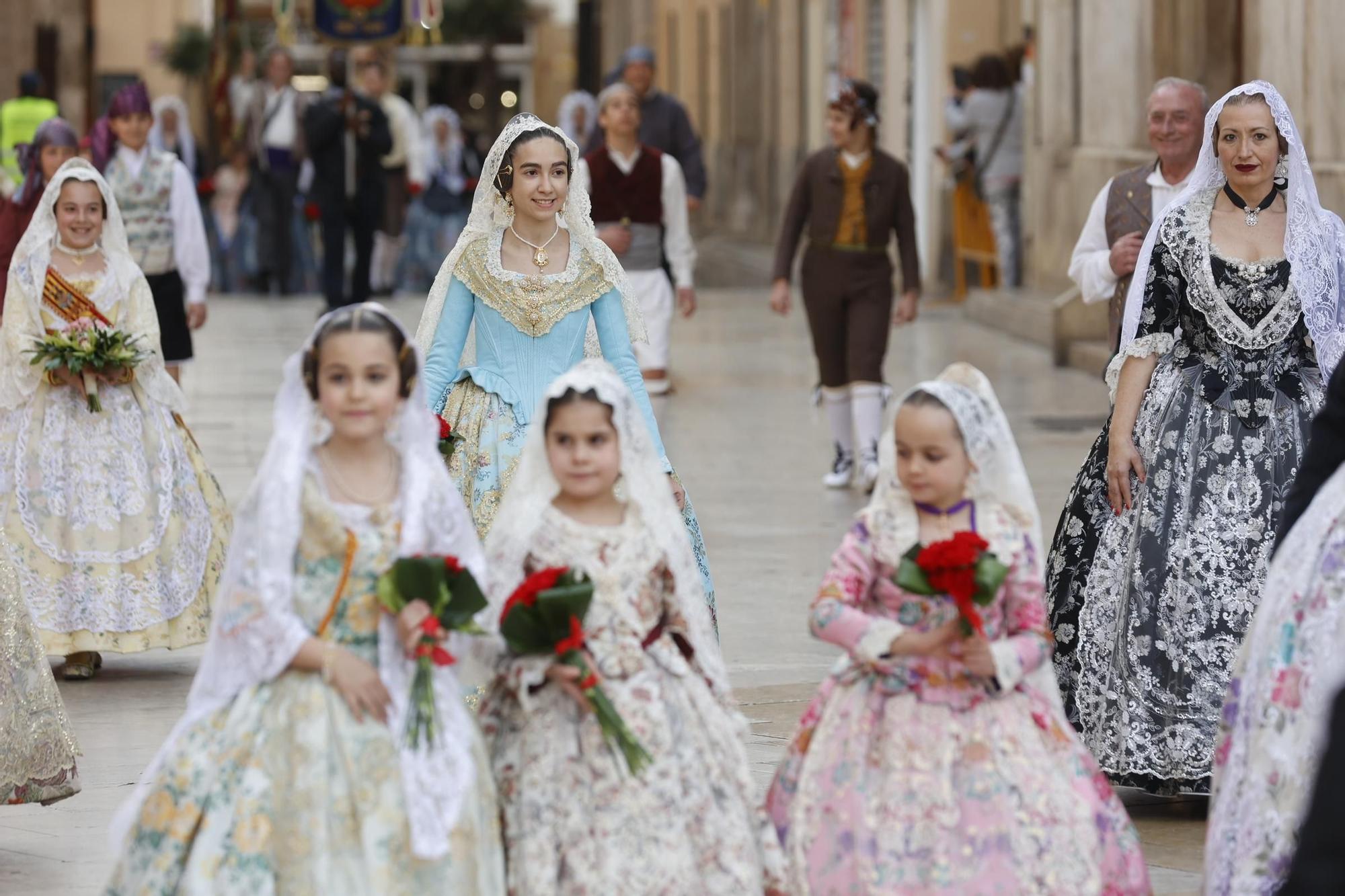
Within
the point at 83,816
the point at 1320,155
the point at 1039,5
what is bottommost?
the point at 83,816

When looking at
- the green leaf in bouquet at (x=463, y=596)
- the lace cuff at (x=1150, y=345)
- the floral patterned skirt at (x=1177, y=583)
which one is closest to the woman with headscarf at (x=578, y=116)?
the lace cuff at (x=1150, y=345)

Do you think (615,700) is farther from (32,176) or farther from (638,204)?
(638,204)

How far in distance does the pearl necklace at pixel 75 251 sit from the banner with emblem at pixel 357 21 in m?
15.9

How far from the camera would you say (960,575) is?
465 centimetres

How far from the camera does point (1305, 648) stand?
4.62 meters

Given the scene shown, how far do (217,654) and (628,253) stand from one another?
368 inches

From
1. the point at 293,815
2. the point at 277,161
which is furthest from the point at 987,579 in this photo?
the point at 277,161

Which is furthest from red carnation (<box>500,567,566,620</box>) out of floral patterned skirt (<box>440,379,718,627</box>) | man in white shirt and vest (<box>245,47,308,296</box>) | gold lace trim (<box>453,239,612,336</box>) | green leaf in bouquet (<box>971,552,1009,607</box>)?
man in white shirt and vest (<box>245,47,308,296</box>)

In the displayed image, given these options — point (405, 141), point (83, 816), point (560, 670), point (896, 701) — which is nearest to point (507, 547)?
point (560, 670)

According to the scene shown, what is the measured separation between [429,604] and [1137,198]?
4307mm

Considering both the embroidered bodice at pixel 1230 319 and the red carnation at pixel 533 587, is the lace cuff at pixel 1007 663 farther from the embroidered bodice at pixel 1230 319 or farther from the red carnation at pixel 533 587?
the embroidered bodice at pixel 1230 319

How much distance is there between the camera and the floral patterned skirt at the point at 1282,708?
457cm

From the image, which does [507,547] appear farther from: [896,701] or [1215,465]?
[1215,465]

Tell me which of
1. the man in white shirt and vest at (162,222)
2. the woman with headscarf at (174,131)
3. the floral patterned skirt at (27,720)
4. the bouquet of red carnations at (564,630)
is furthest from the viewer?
the woman with headscarf at (174,131)
